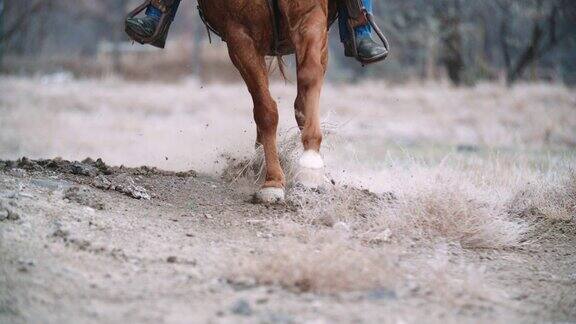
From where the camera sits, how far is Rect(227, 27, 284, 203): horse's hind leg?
239 inches

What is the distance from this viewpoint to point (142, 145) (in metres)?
12.9

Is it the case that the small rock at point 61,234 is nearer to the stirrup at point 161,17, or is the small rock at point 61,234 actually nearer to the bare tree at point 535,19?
the stirrup at point 161,17

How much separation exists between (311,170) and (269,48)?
113 centimetres

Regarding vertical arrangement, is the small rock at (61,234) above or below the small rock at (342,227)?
above

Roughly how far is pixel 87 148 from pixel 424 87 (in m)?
11.1

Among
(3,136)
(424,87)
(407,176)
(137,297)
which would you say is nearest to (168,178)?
(407,176)

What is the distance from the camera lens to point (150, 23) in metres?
6.87

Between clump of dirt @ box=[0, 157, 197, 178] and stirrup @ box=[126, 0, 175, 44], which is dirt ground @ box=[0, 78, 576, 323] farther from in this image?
stirrup @ box=[126, 0, 175, 44]

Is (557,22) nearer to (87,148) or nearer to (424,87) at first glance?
(424,87)

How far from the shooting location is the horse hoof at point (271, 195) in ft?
19.7

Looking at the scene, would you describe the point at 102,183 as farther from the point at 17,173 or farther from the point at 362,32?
the point at 362,32

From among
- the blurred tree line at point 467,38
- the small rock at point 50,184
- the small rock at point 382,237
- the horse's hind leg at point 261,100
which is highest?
the blurred tree line at point 467,38

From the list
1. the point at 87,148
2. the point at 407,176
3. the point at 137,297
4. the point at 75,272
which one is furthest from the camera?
the point at 87,148

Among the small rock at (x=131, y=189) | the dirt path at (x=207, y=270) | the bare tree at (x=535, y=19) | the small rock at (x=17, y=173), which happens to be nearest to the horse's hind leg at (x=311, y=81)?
the dirt path at (x=207, y=270)
